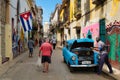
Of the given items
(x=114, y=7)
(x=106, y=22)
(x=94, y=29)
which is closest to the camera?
(x=114, y=7)

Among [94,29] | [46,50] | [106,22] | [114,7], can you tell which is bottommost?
[46,50]

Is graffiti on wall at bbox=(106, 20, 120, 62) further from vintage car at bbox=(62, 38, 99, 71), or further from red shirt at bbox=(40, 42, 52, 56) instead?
red shirt at bbox=(40, 42, 52, 56)

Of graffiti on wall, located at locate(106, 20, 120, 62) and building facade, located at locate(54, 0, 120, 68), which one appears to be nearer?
graffiti on wall, located at locate(106, 20, 120, 62)

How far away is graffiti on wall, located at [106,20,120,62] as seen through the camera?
50.7ft

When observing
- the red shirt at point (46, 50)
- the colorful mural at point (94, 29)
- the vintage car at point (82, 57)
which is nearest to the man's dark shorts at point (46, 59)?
the red shirt at point (46, 50)

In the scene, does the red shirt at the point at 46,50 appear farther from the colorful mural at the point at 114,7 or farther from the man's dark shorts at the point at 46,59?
the colorful mural at the point at 114,7

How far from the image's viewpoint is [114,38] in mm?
16156

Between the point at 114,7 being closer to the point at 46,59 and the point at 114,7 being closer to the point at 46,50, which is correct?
the point at 46,50

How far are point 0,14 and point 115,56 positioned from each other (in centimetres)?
737

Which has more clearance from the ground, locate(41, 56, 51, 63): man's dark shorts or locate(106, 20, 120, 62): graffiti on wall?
locate(106, 20, 120, 62): graffiti on wall

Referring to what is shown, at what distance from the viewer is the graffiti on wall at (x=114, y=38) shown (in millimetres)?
15445

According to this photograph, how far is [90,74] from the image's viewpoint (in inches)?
570

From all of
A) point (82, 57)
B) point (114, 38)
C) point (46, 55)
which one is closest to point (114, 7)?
point (114, 38)

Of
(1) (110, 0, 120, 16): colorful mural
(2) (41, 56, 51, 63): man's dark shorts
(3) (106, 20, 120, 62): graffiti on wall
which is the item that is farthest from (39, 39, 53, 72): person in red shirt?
(1) (110, 0, 120, 16): colorful mural
